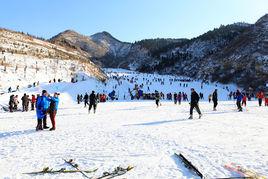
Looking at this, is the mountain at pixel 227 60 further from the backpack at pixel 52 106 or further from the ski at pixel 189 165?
the ski at pixel 189 165

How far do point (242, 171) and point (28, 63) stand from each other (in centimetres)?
6542

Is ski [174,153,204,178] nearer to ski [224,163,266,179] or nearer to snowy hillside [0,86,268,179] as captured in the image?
snowy hillside [0,86,268,179]

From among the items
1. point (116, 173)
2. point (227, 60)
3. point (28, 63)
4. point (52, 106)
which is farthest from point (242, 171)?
point (227, 60)

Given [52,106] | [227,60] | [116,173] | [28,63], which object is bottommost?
[116,173]

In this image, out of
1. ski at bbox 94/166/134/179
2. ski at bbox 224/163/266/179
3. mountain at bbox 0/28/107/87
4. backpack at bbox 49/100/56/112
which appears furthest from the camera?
mountain at bbox 0/28/107/87

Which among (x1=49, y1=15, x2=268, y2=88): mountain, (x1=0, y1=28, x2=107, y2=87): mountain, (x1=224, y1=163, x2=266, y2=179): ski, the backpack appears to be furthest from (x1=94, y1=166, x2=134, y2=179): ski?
(x1=49, y1=15, x2=268, y2=88): mountain

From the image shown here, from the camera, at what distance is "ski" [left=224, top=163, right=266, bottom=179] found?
27.2 feet

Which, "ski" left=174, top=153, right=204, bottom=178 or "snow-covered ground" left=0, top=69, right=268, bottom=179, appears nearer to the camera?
"ski" left=174, top=153, right=204, bottom=178

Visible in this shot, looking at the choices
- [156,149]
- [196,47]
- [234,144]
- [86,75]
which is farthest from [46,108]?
[196,47]

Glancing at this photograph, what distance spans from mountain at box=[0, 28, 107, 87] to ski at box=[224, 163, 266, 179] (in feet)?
165

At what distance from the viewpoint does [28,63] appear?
229ft

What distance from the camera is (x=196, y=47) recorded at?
187750mm

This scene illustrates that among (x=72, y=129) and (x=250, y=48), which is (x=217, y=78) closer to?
(x=250, y=48)

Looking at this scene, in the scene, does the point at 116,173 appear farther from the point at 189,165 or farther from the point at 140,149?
the point at 140,149
